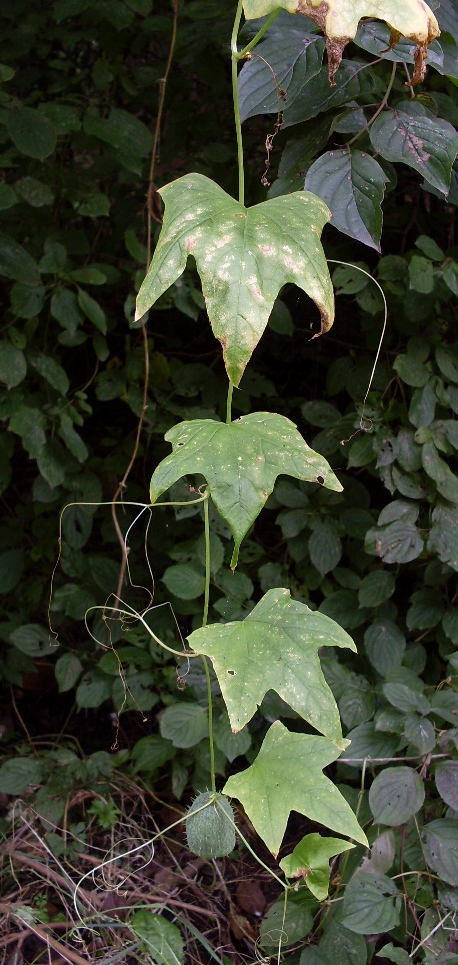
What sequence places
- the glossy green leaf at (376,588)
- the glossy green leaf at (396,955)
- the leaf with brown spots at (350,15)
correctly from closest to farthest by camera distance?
the leaf with brown spots at (350,15) → the glossy green leaf at (396,955) → the glossy green leaf at (376,588)

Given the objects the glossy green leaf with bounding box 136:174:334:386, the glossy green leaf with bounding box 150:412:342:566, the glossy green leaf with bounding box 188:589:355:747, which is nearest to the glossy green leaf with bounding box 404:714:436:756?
the glossy green leaf with bounding box 188:589:355:747

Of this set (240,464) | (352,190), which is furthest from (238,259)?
(352,190)

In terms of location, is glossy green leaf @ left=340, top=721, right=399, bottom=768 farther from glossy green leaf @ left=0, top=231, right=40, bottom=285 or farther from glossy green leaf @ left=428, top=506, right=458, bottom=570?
glossy green leaf @ left=0, top=231, right=40, bottom=285

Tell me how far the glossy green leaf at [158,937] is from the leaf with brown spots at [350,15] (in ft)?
3.96

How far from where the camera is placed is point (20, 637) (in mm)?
1732

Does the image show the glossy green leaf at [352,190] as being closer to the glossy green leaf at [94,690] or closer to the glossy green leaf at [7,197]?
the glossy green leaf at [7,197]

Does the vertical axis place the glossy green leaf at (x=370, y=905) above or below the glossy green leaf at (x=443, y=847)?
below

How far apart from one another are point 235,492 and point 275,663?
20 centimetres

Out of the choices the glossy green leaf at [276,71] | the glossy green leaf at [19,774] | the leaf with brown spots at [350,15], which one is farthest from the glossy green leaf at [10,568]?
the leaf with brown spots at [350,15]

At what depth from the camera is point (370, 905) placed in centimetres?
115

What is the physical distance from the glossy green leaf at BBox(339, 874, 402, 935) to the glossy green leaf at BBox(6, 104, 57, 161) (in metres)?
1.33

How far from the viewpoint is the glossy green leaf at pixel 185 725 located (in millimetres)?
1430

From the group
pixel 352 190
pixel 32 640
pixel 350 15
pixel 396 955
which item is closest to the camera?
pixel 350 15

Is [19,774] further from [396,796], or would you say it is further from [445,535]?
[445,535]
